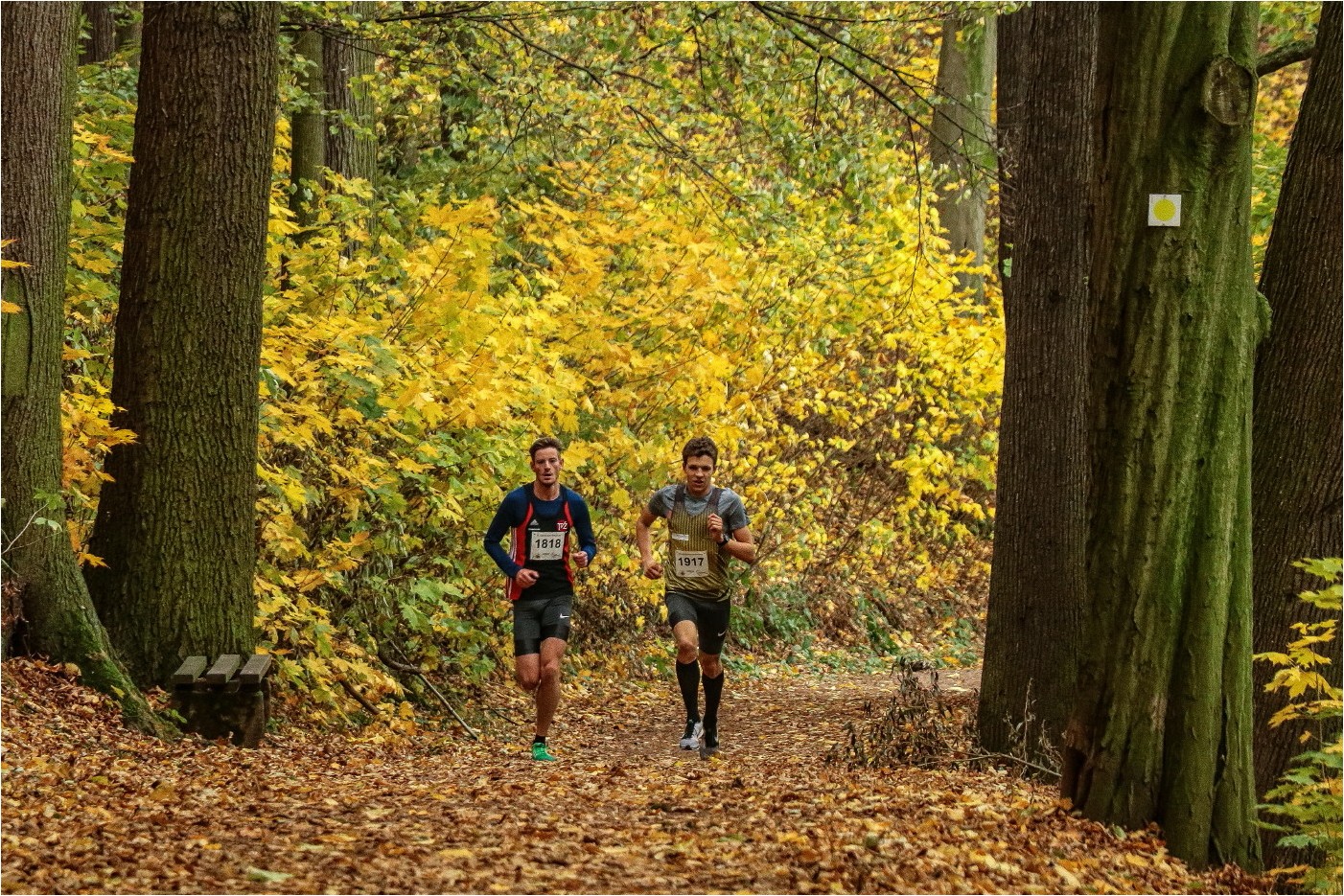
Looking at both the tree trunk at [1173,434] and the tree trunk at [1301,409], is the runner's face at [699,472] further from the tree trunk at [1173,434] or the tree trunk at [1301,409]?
the tree trunk at [1173,434]

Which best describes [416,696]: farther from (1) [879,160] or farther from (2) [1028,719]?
(1) [879,160]

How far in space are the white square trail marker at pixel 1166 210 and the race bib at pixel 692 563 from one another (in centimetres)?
432

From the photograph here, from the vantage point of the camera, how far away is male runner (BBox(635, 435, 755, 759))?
9422mm

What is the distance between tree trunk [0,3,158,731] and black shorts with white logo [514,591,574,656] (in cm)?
229

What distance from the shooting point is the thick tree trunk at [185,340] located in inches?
331

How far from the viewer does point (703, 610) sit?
9.69 m

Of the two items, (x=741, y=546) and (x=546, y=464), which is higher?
(x=546, y=464)

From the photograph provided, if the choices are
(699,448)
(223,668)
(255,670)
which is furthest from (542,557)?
(223,668)

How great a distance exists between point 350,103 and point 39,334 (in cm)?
726

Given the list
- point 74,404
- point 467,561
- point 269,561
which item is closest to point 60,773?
point 74,404

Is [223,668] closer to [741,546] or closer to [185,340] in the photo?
[185,340]

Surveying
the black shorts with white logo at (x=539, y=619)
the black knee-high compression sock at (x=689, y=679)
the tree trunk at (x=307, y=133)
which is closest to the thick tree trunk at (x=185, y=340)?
the black shorts with white logo at (x=539, y=619)

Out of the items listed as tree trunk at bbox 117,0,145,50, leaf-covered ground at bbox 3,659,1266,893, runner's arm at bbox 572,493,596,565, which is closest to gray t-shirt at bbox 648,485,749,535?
runner's arm at bbox 572,493,596,565

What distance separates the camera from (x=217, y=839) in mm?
5652
